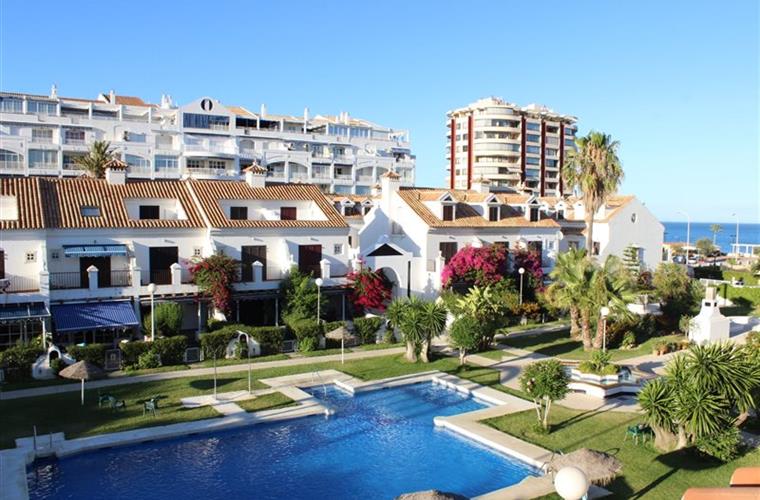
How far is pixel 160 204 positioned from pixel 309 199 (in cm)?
917

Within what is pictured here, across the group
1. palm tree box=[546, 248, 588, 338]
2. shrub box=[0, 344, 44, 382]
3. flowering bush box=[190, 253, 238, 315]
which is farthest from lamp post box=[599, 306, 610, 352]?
shrub box=[0, 344, 44, 382]

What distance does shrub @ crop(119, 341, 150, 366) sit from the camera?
99.7 ft

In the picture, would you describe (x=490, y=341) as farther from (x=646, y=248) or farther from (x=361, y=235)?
(x=646, y=248)

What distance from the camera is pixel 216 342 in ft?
107

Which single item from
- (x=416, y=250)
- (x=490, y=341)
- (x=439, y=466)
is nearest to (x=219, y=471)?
(x=439, y=466)

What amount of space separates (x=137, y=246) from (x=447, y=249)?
21156 mm

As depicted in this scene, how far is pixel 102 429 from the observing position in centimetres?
2222

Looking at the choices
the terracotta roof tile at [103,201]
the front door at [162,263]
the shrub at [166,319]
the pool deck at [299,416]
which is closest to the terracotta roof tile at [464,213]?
the terracotta roof tile at [103,201]

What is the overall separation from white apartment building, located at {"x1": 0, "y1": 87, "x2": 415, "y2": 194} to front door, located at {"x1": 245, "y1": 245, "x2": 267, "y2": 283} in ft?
111

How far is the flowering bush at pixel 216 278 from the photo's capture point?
34469mm

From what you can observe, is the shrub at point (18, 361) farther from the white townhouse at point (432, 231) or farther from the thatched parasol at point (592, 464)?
the thatched parasol at point (592, 464)

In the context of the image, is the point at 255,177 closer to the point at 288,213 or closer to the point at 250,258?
the point at 288,213

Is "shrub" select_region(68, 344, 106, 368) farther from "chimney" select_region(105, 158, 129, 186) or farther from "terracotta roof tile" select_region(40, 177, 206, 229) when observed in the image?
"chimney" select_region(105, 158, 129, 186)

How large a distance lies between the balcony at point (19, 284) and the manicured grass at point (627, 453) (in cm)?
2279
